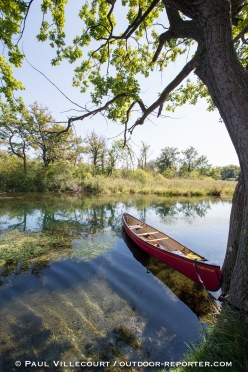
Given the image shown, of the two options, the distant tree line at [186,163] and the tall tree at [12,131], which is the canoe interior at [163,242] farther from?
the distant tree line at [186,163]

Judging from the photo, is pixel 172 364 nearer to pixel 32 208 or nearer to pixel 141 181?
pixel 32 208

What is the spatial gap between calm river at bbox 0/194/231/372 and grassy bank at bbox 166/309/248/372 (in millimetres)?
1048

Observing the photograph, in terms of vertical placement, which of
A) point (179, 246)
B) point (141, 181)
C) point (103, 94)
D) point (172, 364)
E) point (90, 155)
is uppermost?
point (90, 155)

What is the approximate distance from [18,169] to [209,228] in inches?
881

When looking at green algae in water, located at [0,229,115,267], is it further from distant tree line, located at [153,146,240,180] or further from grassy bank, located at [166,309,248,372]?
distant tree line, located at [153,146,240,180]

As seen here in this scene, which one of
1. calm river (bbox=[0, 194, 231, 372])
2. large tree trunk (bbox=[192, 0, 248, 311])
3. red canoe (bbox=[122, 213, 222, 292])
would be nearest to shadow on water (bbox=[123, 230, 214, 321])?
calm river (bbox=[0, 194, 231, 372])

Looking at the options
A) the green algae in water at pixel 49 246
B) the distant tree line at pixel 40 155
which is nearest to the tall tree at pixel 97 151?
the distant tree line at pixel 40 155

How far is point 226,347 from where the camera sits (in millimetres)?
2082

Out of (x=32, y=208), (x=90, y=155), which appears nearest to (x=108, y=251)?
(x=32, y=208)

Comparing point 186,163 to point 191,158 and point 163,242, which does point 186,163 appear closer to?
point 191,158

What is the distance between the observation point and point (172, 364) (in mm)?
2791

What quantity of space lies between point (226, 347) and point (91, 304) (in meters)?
2.84

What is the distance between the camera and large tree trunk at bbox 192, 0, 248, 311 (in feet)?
7.54

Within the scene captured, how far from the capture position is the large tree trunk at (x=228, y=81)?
7.54 feet
